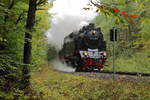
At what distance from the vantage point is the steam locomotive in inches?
788

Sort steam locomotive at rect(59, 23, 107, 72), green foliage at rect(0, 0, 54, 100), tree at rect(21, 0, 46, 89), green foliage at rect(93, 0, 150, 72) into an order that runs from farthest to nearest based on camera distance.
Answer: green foliage at rect(93, 0, 150, 72), steam locomotive at rect(59, 23, 107, 72), tree at rect(21, 0, 46, 89), green foliage at rect(0, 0, 54, 100)

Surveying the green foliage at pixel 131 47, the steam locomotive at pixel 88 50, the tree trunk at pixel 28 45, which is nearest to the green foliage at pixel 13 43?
the tree trunk at pixel 28 45

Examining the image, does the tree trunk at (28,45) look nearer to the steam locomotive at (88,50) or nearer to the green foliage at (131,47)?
the green foliage at (131,47)

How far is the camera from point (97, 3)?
19.1ft

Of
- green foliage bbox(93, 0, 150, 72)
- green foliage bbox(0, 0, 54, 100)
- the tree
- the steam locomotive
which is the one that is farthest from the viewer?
green foliage bbox(93, 0, 150, 72)

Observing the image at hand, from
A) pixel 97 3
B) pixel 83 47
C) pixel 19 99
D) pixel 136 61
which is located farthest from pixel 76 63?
pixel 97 3

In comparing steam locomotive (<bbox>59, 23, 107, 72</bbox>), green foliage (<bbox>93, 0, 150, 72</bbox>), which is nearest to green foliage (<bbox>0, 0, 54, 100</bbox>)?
green foliage (<bbox>93, 0, 150, 72</bbox>)

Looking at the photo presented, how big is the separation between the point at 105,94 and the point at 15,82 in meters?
3.09

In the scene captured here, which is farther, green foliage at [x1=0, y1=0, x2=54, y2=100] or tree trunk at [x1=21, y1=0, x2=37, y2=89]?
tree trunk at [x1=21, y1=0, x2=37, y2=89]

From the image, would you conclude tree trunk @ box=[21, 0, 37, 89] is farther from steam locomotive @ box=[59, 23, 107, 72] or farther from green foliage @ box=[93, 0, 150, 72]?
steam locomotive @ box=[59, 23, 107, 72]

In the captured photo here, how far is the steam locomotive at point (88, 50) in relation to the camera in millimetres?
20016

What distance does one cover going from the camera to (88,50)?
20.5 metres

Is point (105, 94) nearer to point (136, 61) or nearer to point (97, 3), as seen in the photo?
point (97, 3)

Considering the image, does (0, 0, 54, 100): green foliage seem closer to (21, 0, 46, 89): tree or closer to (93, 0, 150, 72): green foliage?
(21, 0, 46, 89): tree
